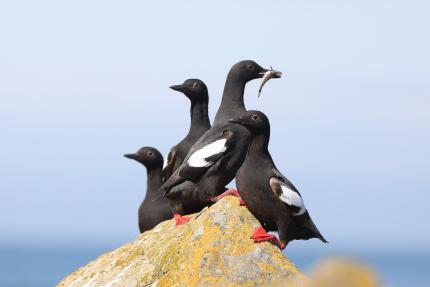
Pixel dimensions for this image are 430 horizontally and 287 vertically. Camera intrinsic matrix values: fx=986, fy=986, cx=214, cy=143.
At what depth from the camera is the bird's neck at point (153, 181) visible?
13828 mm

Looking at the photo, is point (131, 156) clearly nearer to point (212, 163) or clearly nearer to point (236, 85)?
point (236, 85)

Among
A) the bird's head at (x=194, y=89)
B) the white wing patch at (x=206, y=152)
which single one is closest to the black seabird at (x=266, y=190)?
the white wing patch at (x=206, y=152)

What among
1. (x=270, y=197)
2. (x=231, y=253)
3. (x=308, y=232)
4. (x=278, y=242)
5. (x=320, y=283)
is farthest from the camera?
(x=308, y=232)

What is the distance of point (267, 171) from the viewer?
28.8ft

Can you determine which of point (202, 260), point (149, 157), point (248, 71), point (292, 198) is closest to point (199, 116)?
point (248, 71)

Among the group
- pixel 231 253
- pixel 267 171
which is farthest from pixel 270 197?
pixel 231 253

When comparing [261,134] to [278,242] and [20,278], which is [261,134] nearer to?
[278,242]

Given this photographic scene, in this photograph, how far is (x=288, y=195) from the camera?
8758mm

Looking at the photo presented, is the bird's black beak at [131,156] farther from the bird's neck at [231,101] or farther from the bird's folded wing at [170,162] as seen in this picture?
the bird's neck at [231,101]

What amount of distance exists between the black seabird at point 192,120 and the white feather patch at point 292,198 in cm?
328

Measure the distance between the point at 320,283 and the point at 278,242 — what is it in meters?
5.40

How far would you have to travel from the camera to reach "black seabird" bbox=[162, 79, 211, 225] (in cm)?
1209

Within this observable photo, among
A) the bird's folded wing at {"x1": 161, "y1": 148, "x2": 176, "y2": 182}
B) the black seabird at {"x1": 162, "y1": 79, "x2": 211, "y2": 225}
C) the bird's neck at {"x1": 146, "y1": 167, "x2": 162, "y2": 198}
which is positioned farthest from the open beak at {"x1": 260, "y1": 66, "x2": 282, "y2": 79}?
the bird's neck at {"x1": 146, "y1": 167, "x2": 162, "y2": 198}

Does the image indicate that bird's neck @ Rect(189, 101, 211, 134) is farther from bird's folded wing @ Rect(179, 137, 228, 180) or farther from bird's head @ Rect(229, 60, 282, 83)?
bird's folded wing @ Rect(179, 137, 228, 180)
